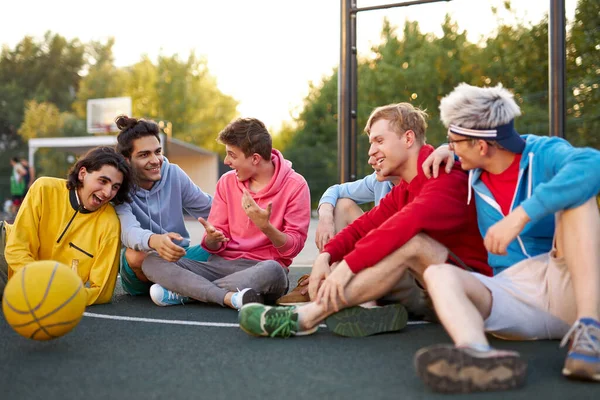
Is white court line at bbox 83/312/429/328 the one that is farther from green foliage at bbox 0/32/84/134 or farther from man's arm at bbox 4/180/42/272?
green foliage at bbox 0/32/84/134

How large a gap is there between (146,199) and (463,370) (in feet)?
9.97

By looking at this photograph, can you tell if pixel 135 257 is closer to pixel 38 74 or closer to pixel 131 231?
pixel 131 231

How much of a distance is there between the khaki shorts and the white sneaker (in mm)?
2224

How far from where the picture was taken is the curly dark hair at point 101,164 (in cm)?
429

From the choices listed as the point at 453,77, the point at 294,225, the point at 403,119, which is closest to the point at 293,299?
the point at 294,225

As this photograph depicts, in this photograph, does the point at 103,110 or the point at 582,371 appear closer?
the point at 582,371

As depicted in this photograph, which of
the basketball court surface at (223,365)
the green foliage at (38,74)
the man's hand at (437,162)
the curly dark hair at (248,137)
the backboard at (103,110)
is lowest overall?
the basketball court surface at (223,365)

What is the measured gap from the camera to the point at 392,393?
244 cm

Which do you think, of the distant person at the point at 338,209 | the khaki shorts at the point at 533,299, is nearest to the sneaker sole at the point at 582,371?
the khaki shorts at the point at 533,299

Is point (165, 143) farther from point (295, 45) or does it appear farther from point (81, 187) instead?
point (295, 45)

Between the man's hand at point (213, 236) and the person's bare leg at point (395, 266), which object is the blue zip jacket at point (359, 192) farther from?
the person's bare leg at point (395, 266)

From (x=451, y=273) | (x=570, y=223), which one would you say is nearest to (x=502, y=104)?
(x=570, y=223)

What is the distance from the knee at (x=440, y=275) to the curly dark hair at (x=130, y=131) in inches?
106

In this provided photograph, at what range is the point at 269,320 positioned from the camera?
3281 millimetres
